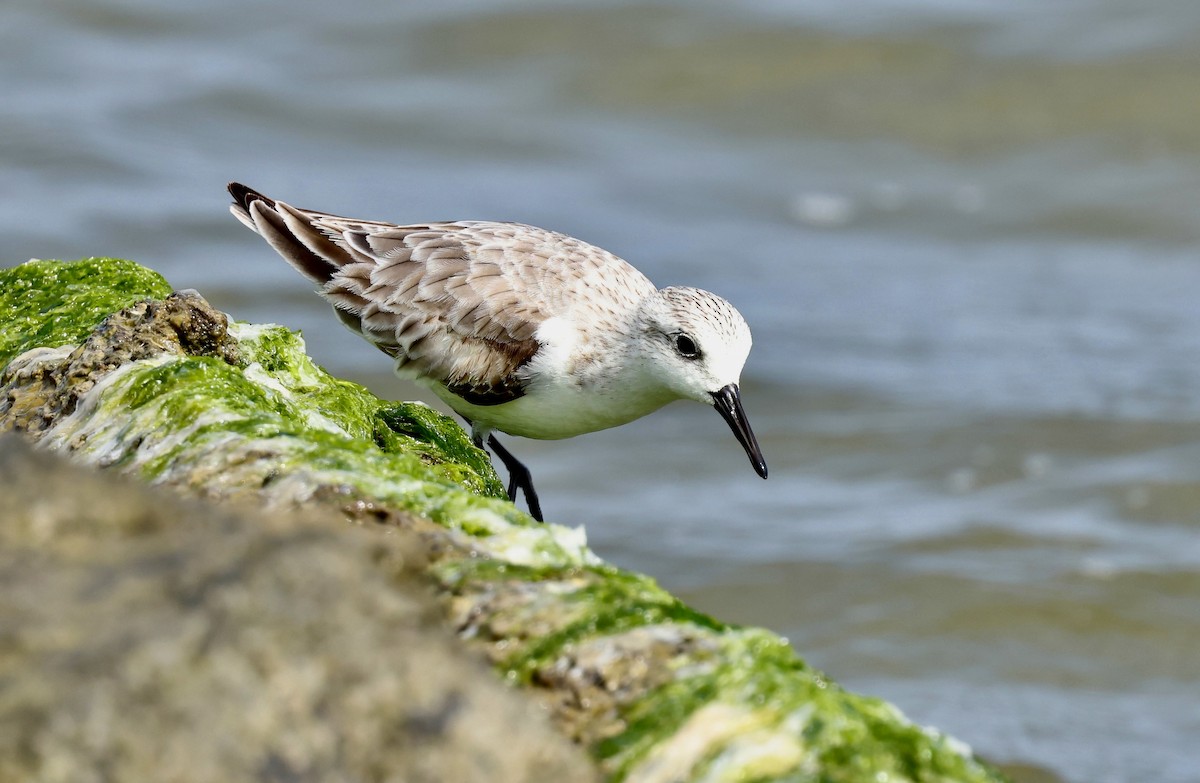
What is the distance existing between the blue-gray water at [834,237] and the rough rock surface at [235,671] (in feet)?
21.2

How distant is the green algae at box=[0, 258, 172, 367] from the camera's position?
461 cm

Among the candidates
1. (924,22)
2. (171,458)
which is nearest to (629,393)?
(171,458)

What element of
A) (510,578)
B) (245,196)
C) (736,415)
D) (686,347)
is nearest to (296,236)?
(245,196)

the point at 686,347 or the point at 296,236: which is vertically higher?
the point at 296,236

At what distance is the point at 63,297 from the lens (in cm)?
498

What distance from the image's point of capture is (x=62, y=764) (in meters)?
2.03

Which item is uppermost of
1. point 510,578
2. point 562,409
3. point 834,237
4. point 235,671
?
point 834,237

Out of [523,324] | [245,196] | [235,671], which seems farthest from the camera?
[245,196]

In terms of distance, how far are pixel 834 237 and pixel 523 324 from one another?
36.0 ft

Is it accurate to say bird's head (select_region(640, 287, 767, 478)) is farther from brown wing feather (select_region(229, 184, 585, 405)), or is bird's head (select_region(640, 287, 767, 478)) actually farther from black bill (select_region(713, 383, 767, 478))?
brown wing feather (select_region(229, 184, 585, 405))

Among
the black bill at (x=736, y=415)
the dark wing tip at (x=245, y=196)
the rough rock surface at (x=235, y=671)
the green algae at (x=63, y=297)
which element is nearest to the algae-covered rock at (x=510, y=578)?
the green algae at (x=63, y=297)

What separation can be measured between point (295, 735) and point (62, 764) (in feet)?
1.04

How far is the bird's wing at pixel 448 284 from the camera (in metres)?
6.26

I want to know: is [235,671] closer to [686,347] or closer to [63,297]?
[63,297]
